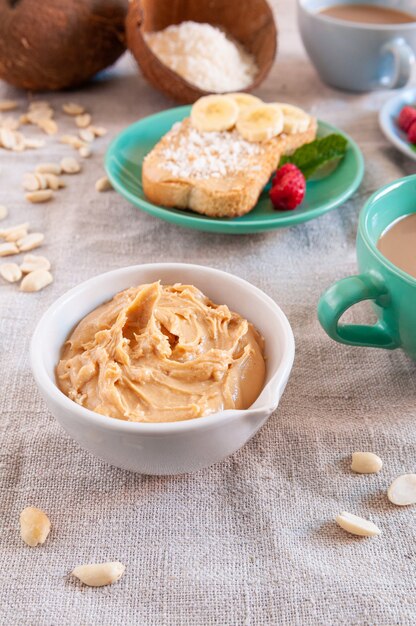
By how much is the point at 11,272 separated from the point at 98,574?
79cm

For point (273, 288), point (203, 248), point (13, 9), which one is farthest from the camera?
point (13, 9)

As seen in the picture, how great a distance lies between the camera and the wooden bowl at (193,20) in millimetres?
2064

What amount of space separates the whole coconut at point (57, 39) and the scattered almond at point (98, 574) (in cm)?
167

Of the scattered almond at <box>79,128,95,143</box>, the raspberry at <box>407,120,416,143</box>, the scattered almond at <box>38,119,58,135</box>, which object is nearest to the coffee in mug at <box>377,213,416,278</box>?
the raspberry at <box>407,120,416,143</box>

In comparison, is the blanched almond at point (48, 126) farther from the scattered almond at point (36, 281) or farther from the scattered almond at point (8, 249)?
the scattered almond at point (36, 281)

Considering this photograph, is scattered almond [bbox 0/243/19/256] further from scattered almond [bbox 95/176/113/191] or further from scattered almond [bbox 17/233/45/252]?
→ scattered almond [bbox 95/176/113/191]

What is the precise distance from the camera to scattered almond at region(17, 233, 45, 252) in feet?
5.38

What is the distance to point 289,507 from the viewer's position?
3.52ft

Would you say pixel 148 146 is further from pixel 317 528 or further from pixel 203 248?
pixel 317 528

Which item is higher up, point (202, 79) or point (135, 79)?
point (202, 79)

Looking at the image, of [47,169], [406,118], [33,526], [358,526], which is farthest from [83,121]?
[358,526]

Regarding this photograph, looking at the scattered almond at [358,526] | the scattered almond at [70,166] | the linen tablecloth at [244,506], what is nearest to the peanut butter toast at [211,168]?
the linen tablecloth at [244,506]

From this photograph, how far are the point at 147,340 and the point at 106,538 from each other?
298mm

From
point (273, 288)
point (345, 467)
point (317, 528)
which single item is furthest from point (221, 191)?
point (317, 528)
